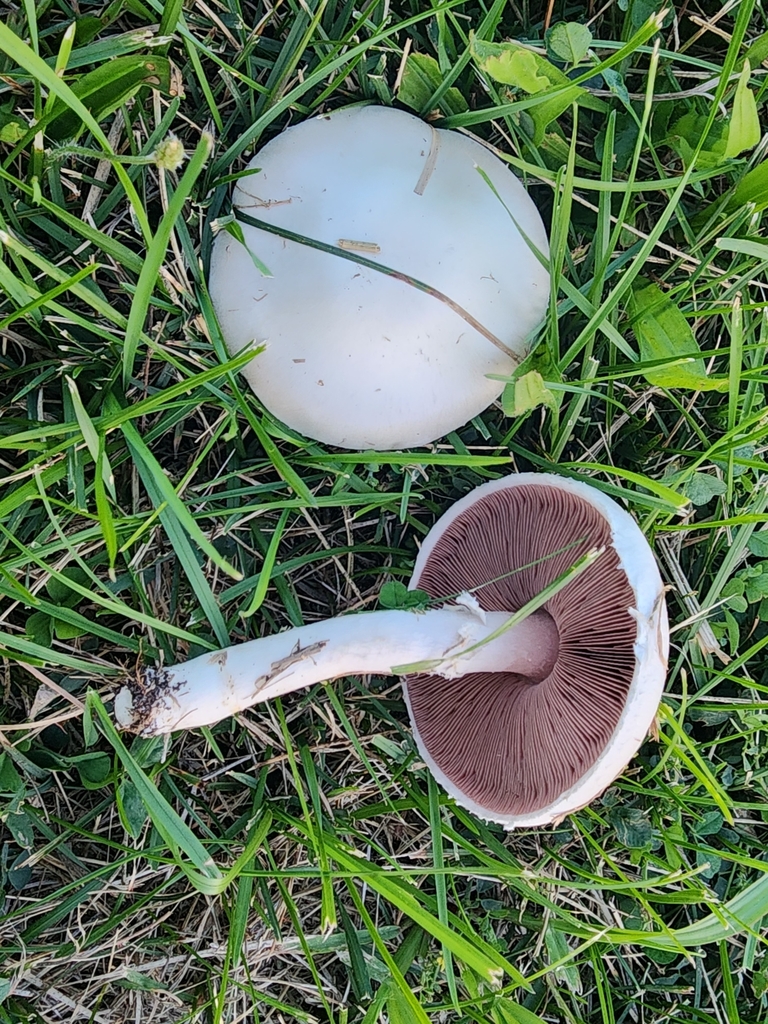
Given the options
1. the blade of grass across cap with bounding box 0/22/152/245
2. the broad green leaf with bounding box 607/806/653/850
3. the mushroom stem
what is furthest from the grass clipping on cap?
the blade of grass across cap with bounding box 0/22/152/245

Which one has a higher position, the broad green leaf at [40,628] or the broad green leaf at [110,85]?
the broad green leaf at [110,85]

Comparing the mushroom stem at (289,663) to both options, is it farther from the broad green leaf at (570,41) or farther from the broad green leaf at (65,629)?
the broad green leaf at (570,41)

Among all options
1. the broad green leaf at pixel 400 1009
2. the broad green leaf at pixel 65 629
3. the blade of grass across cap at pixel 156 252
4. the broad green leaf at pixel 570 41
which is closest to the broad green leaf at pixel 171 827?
the broad green leaf at pixel 65 629

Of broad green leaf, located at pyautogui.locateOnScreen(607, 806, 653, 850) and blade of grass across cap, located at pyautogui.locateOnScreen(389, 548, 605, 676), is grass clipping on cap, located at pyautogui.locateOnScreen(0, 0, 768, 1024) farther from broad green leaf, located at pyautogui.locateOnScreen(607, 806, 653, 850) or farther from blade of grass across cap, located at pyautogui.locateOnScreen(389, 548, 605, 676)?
blade of grass across cap, located at pyautogui.locateOnScreen(389, 548, 605, 676)

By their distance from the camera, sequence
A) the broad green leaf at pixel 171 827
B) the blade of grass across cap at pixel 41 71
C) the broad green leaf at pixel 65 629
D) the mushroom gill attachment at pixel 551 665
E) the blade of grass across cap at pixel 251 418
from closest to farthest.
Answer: the blade of grass across cap at pixel 41 71
the mushroom gill attachment at pixel 551 665
the broad green leaf at pixel 171 827
the blade of grass across cap at pixel 251 418
the broad green leaf at pixel 65 629

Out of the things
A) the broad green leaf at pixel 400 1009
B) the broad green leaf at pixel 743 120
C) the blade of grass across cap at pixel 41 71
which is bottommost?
the broad green leaf at pixel 400 1009

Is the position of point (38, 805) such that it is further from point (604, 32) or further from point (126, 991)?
point (604, 32)
